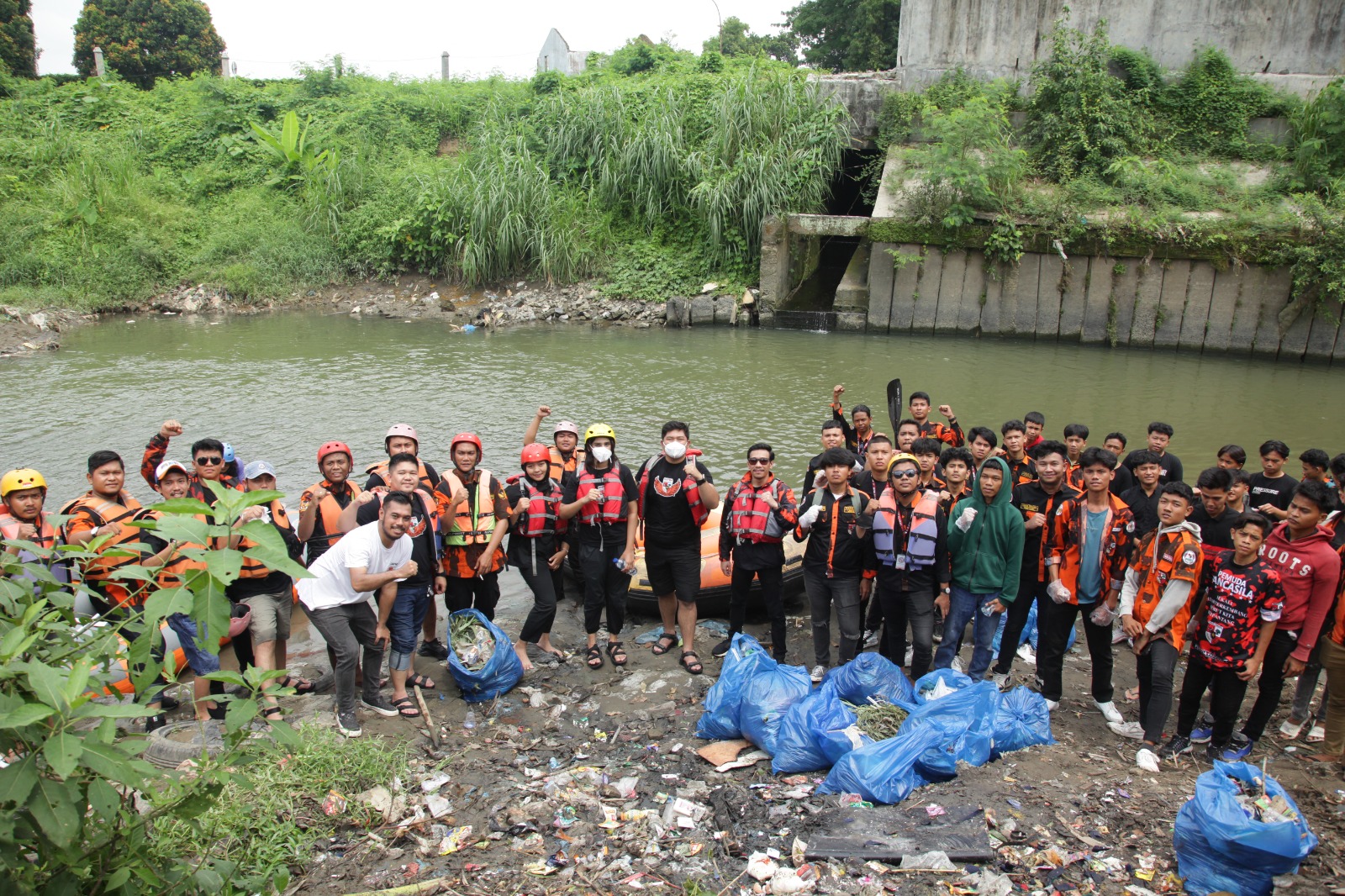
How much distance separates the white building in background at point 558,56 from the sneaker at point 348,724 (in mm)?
31594

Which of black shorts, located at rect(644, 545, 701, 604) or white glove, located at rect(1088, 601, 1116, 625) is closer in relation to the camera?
white glove, located at rect(1088, 601, 1116, 625)

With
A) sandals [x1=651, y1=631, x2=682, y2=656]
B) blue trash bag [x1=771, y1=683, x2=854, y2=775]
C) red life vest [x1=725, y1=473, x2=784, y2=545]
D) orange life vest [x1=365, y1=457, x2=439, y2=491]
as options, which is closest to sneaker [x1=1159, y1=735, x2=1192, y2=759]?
blue trash bag [x1=771, y1=683, x2=854, y2=775]

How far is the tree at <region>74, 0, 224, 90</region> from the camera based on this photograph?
1371 inches

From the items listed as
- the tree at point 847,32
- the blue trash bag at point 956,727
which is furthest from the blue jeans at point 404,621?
the tree at point 847,32

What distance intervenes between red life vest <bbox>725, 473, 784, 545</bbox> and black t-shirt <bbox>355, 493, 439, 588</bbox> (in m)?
1.89

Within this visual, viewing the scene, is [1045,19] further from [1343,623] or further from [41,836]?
[41,836]

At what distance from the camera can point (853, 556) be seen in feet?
17.4

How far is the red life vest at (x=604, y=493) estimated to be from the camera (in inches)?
227

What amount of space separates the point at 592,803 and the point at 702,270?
16141mm

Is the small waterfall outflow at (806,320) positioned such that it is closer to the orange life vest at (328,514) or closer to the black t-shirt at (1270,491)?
the black t-shirt at (1270,491)

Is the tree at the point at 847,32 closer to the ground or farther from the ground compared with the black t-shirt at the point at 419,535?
farther from the ground

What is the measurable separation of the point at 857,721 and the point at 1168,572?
1788mm

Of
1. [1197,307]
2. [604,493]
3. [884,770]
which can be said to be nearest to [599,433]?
[604,493]

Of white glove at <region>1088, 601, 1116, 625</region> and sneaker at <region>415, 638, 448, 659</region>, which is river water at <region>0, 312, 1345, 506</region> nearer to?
sneaker at <region>415, 638, 448, 659</region>
